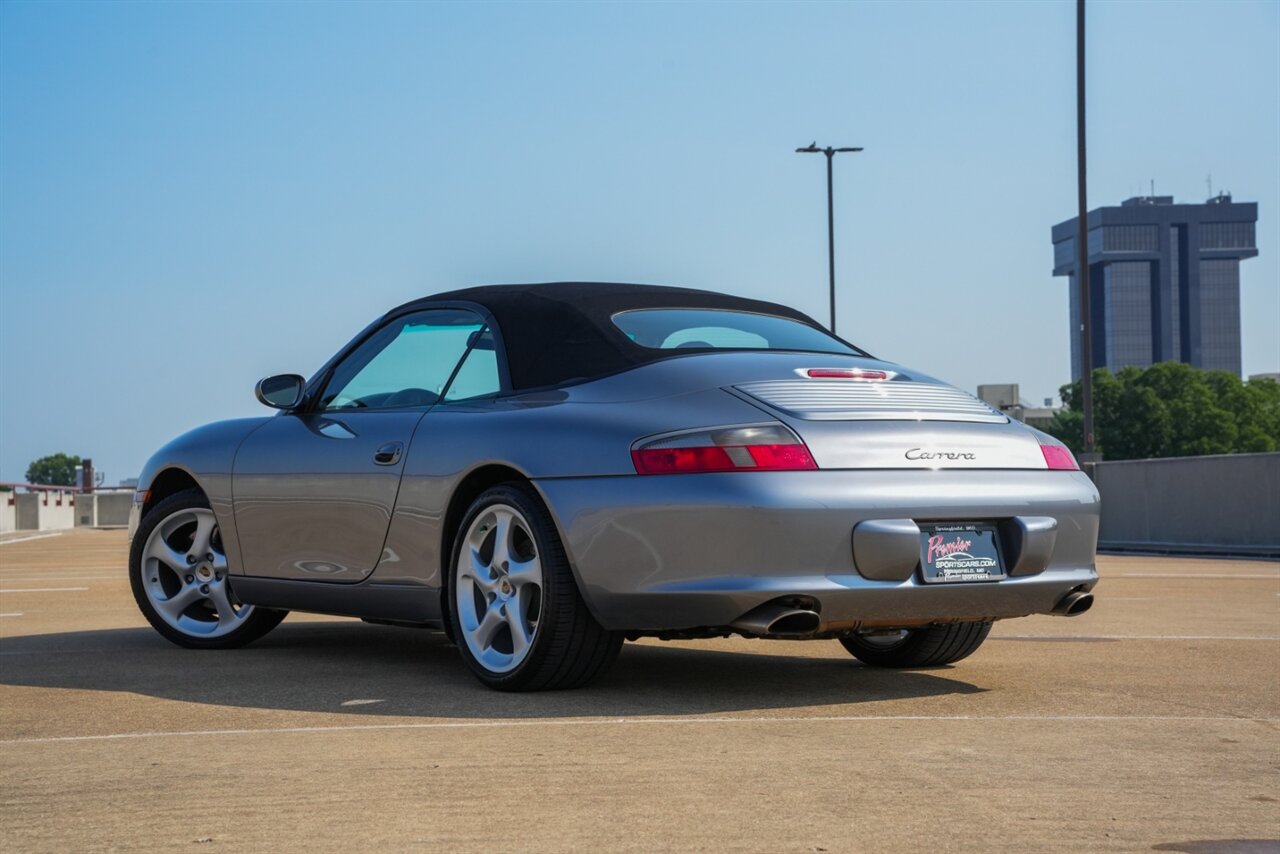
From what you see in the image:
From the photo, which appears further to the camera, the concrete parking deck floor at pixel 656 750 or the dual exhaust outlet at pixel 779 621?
the dual exhaust outlet at pixel 779 621

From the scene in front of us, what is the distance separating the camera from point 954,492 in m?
5.76

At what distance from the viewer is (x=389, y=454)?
6719 mm

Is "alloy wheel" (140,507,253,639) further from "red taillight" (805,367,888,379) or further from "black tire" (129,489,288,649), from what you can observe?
"red taillight" (805,367,888,379)

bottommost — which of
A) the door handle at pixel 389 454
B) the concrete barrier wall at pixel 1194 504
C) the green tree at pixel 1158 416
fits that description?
the green tree at pixel 1158 416

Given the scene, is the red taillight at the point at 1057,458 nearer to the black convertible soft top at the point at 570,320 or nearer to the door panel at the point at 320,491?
the black convertible soft top at the point at 570,320

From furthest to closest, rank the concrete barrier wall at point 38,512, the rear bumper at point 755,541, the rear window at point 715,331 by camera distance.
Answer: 1. the concrete barrier wall at point 38,512
2. the rear window at point 715,331
3. the rear bumper at point 755,541

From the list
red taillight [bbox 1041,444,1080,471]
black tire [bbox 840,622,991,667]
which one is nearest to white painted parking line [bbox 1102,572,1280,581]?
black tire [bbox 840,622,991,667]

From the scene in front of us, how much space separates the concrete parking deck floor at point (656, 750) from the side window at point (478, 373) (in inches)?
42.8

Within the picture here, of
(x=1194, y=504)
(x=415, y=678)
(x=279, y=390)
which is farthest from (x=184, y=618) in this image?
(x=1194, y=504)

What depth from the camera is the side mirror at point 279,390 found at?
25.1ft

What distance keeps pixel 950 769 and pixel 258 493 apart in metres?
3.83

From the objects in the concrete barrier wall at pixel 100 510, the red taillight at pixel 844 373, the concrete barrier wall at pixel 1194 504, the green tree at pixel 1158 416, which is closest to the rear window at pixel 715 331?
the red taillight at pixel 844 373

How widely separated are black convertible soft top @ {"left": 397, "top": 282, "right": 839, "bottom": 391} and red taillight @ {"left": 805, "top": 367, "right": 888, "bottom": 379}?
528 millimetres

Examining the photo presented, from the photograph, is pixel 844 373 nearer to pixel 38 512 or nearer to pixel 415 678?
pixel 415 678
